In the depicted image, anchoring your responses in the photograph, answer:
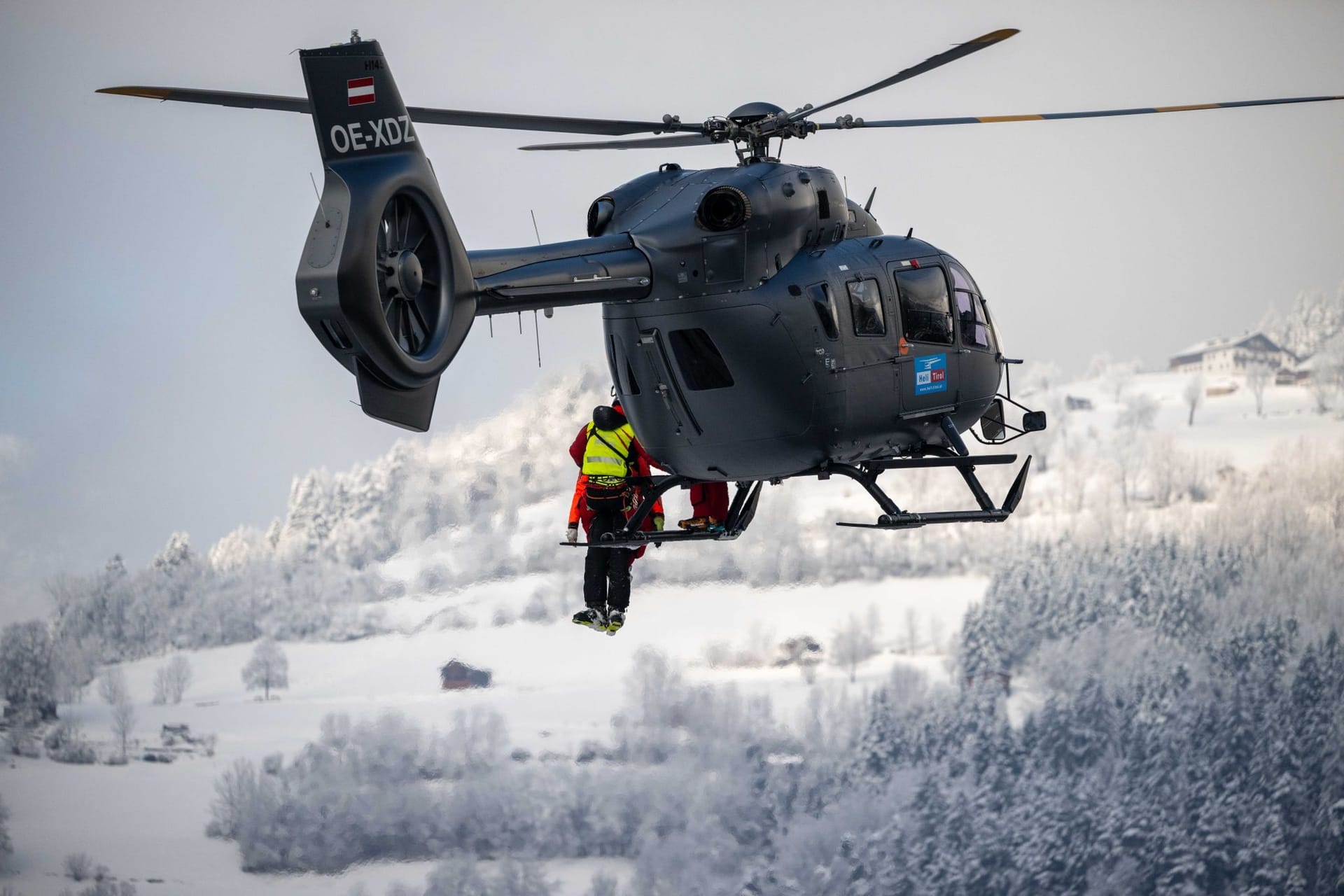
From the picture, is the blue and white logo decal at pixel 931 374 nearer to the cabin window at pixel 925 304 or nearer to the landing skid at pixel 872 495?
the cabin window at pixel 925 304

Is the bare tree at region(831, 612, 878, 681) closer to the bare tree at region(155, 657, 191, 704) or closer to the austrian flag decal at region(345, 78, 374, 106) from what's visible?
the bare tree at region(155, 657, 191, 704)

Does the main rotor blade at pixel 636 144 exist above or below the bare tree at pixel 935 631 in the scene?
above

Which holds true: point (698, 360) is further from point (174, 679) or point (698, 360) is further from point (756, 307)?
point (174, 679)

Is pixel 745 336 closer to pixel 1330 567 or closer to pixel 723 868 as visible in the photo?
pixel 723 868

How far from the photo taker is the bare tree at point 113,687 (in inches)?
2441

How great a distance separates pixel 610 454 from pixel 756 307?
7.90ft

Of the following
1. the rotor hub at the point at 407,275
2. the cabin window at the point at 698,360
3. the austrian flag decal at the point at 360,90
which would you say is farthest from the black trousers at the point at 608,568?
the austrian flag decal at the point at 360,90

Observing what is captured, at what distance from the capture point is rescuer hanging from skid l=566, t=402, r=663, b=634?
16156mm

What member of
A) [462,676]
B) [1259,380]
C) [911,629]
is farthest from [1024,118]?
[1259,380]

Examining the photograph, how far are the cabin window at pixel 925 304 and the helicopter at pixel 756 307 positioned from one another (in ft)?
0.05

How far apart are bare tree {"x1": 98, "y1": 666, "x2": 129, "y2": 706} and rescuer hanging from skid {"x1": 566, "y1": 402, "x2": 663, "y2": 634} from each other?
4990 cm

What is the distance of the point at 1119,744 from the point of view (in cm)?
7825

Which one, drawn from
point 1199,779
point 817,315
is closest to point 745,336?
point 817,315

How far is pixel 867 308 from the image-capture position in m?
15.0
